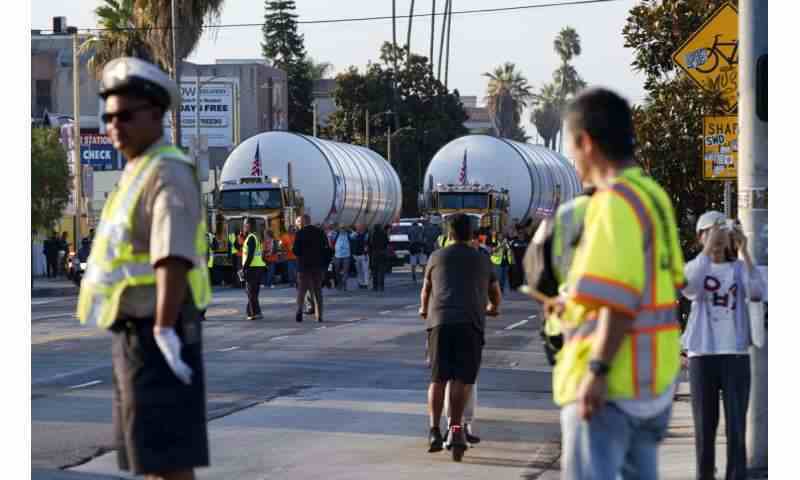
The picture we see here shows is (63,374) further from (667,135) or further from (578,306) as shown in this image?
(578,306)

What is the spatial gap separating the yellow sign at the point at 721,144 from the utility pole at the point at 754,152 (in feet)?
17.7

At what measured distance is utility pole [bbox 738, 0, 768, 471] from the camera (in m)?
10.3

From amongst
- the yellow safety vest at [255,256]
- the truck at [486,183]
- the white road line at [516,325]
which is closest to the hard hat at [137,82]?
the white road line at [516,325]

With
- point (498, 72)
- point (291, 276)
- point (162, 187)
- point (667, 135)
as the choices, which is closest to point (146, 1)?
point (291, 276)

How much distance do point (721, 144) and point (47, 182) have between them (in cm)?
3464

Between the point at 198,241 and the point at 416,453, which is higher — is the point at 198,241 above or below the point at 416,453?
above

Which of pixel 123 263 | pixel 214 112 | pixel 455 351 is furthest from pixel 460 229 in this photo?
pixel 214 112

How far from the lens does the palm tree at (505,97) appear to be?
136000mm

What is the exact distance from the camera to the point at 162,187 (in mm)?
5863

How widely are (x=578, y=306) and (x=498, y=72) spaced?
13426 cm

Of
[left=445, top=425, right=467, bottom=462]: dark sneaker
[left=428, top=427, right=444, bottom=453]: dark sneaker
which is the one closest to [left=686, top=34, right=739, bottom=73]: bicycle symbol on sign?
[left=428, top=427, right=444, bottom=453]: dark sneaker

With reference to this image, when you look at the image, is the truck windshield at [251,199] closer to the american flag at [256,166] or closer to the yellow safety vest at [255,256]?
the american flag at [256,166]

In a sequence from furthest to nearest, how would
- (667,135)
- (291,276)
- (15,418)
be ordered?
(291,276) < (667,135) < (15,418)

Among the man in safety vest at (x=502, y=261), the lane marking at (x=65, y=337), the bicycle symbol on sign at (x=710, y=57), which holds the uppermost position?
the bicycle symbol on sign at (x=710, y=57)
